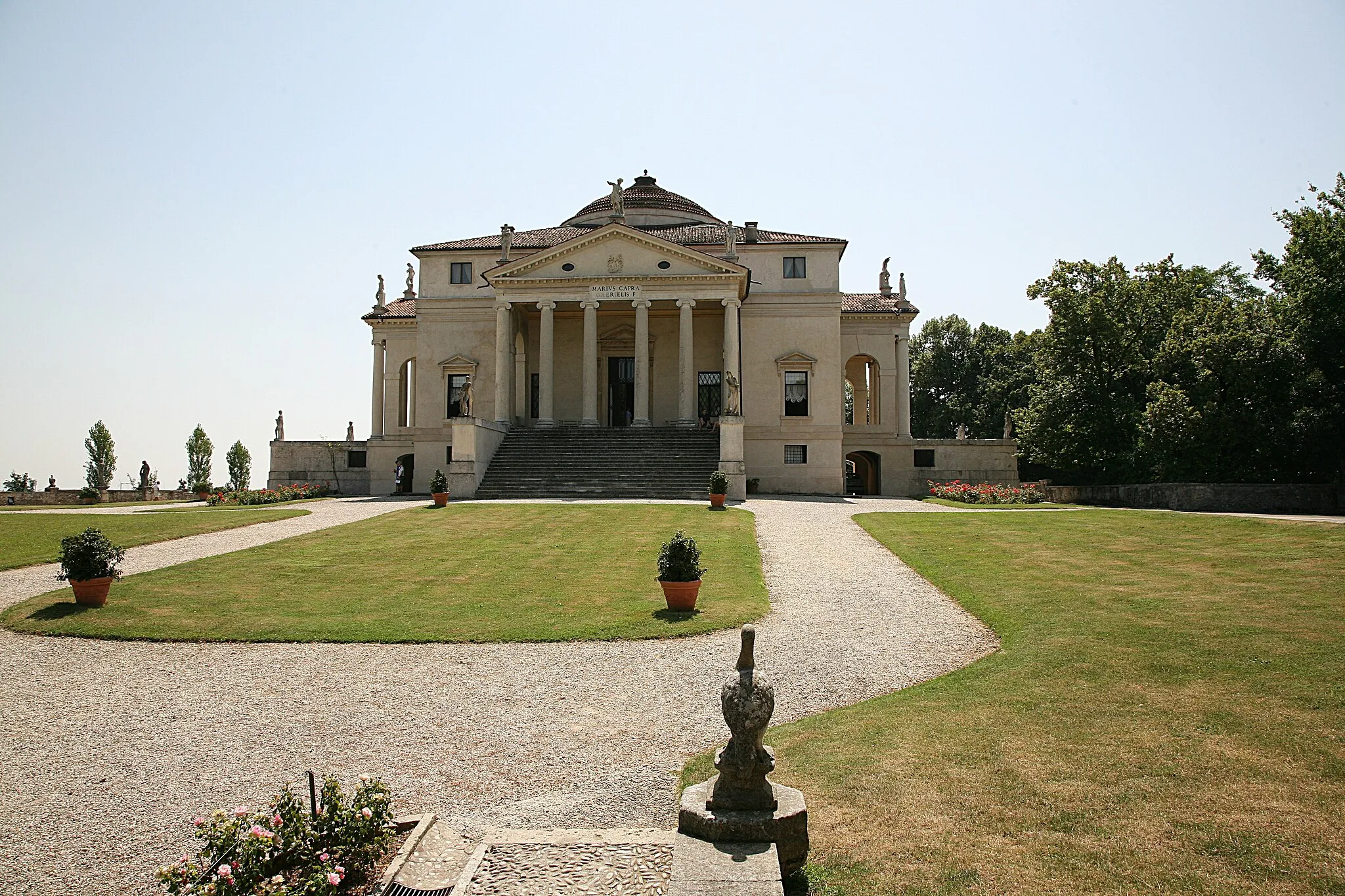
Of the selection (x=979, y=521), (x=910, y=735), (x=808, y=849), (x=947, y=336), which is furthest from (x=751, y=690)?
(x=947, y=336)

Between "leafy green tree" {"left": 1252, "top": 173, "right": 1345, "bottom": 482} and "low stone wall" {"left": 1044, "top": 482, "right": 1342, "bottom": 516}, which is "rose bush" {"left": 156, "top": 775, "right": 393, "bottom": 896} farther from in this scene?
"leafy green tree" {"left": 1252, "top": 173, "right": 1345, "bottom": 482}

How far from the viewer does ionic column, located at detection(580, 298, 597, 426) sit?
41.3 m

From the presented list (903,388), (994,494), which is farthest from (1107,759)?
(903,388)

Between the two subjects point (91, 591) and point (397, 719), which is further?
point (91, 591)

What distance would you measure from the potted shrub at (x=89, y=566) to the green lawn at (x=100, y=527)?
5.74 m

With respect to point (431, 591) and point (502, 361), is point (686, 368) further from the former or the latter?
point (431, 591)

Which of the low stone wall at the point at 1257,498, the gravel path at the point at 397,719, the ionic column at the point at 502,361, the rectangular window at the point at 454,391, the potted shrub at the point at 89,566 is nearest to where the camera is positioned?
the gravel path at the point at 397,719

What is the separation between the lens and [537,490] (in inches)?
1355

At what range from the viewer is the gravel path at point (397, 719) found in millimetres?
6938

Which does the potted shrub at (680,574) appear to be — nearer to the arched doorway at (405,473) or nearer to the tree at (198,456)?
the arched doorway at (405,473)

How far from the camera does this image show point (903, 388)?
49781 millimetres

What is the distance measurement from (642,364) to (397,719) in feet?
106

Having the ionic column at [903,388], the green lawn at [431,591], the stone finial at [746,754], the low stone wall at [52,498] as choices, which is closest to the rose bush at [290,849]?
the stone finial at [746,754]

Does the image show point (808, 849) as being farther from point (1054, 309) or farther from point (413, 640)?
point (1054, 309)
